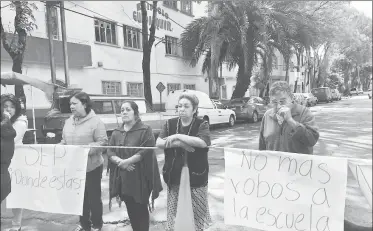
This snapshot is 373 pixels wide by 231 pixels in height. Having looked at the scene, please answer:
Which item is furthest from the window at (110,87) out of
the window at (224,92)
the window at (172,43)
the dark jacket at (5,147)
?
the dark jacket at (5,147)

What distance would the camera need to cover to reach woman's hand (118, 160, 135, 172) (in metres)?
2.65

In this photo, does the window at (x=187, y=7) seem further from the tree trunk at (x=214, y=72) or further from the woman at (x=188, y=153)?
the woman at (x=188, y=153)

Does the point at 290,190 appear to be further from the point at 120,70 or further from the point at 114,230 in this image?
the point at 120,70

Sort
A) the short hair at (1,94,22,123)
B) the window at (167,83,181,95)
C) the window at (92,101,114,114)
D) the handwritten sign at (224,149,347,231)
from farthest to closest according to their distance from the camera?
1. the window at (167,83,181,95)
2. the window at (92,101,114,114)
3. the short hair at (1,94,22,123)
4. the handwritten sign at (224,149,347,231)

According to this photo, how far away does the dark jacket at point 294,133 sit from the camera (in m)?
2.34

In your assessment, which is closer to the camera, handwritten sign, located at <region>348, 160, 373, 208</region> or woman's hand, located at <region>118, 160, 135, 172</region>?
handwritten sign, located at <region>348, 160, 373, 208</region>

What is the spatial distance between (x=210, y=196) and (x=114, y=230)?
147cm

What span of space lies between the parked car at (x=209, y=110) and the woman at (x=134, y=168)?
359 centimetres

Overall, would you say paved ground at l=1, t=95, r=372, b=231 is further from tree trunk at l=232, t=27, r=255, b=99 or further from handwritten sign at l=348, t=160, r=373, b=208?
tree trunk at l=232, t=27, r=255, b=99

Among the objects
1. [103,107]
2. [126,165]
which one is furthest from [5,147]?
[103,107]

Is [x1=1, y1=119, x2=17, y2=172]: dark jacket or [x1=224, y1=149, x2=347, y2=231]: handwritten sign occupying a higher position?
[x1=1, y1=119, x2=17, y2=172]: dark jacket

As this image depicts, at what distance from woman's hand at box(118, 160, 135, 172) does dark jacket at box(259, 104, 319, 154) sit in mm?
1186

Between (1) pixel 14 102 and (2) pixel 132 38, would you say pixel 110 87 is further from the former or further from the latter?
(1) pixel 14 102

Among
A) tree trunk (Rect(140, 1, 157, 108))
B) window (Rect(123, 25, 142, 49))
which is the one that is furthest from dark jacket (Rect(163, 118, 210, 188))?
window (Rect(123, 25, 142, 49))
